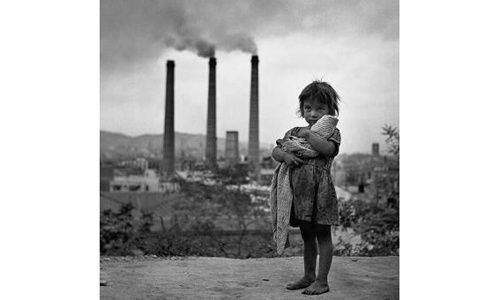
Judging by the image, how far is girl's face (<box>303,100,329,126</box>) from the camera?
3795 millimetres

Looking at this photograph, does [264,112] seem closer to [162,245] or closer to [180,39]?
[180,39]

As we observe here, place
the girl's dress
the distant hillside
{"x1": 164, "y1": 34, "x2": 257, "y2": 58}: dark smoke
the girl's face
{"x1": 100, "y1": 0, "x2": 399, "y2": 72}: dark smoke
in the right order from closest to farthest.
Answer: the girl's dress, the girl's face, {"x1": 100, "y1": 0, "x2": 399, "y2": 72}: dark smoke, {"x1": 164, "y1": 34, "x2": 257, "y2": 58}: dark smoke, the distant hillside

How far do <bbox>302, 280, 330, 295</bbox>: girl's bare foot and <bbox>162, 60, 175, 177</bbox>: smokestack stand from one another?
1303mm

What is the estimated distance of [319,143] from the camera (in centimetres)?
370

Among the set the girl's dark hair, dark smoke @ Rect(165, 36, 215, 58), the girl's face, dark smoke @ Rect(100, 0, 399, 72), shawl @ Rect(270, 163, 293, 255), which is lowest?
shawl @ Rect(270, 163, 293, 255)

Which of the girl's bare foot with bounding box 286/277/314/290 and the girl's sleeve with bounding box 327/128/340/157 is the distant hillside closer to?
the girl's sleeve with bounding box 327/128/340/157

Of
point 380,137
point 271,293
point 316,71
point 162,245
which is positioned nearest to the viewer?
point 271,293

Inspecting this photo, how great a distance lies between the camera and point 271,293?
3816mm

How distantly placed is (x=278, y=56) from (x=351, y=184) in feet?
3.03

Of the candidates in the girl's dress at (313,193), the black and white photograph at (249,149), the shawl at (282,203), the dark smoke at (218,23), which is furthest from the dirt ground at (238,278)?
the dark smoke at (218,23)

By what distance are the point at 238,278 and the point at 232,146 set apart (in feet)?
2.76

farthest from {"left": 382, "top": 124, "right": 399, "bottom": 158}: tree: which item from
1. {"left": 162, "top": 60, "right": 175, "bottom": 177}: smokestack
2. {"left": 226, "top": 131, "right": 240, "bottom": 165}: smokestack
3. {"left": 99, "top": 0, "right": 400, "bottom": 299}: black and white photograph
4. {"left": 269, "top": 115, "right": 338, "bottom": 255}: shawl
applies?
{"left": 162, "top": 60, "right": 175, "bottom": 177}: smokestack

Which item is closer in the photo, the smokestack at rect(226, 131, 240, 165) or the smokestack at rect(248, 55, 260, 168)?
the smokestack at rect(248, 55, 260, 168)
